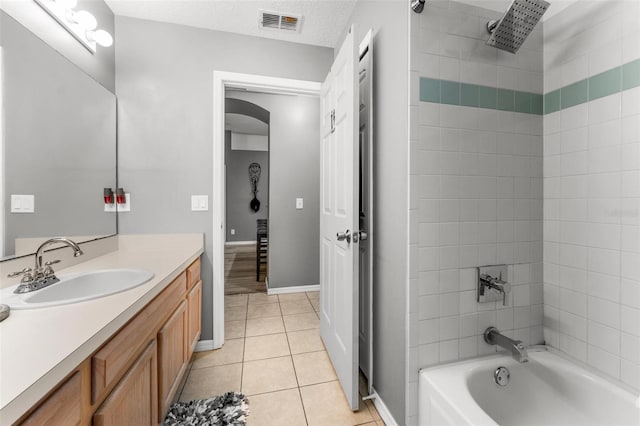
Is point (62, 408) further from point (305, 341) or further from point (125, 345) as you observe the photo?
point (305, 341)

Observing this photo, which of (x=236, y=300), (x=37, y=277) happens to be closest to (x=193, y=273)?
(x=37, y=277)

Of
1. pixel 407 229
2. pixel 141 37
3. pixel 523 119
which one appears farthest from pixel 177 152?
pixel 523 119

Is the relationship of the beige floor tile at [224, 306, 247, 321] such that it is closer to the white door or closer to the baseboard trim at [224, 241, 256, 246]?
the white door

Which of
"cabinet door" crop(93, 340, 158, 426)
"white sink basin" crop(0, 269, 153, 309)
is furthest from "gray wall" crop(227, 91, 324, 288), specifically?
"cabinet door" crop(93, 340, 158, 426)

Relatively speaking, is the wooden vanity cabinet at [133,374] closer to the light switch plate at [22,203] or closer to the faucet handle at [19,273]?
the faucet handle at [19,273]

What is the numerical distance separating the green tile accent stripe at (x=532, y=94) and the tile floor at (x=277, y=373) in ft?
5.46

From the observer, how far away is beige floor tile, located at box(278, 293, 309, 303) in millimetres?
3125

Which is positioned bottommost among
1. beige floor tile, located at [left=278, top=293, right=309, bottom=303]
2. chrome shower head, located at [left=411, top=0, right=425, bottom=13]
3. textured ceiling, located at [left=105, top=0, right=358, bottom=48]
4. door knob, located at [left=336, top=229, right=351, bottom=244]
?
beige floor tile, located at [left=278, top=293, right=309, bottom=303]

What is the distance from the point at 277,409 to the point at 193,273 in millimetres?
959

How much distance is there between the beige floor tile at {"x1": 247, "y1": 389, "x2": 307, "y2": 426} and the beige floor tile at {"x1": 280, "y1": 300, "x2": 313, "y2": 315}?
118 cm

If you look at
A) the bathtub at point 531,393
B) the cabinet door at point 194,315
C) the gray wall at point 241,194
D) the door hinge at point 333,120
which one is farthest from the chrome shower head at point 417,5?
the gray wall at point 241,194

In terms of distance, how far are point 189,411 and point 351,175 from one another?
5.03 feet

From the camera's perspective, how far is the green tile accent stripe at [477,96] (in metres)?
1.22

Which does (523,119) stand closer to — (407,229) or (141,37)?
(407,229)
